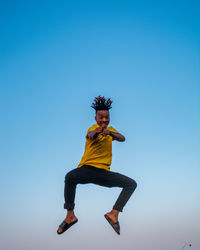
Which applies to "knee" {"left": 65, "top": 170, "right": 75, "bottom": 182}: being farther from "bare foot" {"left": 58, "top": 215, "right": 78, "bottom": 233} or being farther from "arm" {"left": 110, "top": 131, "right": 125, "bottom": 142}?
"arm" {"left": 110, "top": 131, "right": 125, "bottom": 142}

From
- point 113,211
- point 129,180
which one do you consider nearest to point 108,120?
point 129,180

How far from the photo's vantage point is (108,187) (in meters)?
7.04

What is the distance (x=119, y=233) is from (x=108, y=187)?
1052 millimetres

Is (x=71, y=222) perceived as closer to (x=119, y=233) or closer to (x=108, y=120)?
(x=119, y=233)

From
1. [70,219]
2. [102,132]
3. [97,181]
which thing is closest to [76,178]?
[97,181]

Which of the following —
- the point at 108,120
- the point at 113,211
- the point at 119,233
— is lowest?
the point at 119,233

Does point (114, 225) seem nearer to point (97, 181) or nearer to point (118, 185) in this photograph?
point (118, 185)

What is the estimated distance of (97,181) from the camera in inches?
269

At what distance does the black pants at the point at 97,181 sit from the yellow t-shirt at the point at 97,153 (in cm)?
12

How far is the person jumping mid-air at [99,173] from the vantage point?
6.70 m

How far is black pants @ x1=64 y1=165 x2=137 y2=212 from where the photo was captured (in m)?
6.68

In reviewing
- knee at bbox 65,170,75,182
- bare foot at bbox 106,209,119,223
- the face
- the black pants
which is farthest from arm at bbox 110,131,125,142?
bare foot at bbox 106,209,119,223

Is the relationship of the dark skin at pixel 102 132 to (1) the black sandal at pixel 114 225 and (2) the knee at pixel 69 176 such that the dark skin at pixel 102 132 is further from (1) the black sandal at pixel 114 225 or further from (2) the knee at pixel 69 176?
(2) the knee at pixel 69 176

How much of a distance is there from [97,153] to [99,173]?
1.48 ft
